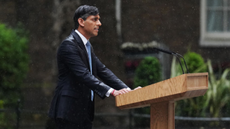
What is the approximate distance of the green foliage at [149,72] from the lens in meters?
7.90

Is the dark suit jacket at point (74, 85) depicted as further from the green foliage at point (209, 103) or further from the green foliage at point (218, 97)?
the green foliage at point (218, 97)

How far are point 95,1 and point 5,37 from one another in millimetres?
1798

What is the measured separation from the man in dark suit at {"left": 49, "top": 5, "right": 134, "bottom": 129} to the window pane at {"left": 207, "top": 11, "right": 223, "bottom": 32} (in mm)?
7691

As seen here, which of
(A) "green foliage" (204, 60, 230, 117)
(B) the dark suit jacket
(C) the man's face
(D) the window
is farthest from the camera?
(D) the window

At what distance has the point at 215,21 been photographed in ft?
36.3

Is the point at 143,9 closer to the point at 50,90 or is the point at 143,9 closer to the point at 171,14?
the point at 171,14

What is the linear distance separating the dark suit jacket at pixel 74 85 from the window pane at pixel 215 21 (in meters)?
7.77

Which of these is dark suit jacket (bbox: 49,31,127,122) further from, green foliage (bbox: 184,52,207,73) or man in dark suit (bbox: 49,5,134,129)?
green foliage (bbox: 184,52,207,73)

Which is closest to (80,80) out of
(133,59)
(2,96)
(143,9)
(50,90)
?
(50,90)

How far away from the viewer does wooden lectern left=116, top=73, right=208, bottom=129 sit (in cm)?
281

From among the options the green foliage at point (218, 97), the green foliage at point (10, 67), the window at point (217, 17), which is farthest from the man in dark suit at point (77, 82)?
the window at point (217, 17)

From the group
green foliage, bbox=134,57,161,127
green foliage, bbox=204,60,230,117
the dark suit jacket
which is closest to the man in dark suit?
the dark suit jacket

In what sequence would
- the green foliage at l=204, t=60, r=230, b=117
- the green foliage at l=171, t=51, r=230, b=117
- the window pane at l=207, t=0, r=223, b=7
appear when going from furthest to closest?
the window pane at l=207, t=0, r=223, b=7 < the green foliage at l=204, t=60, r=230, b=117 < the green foliage at l=171, t=51, r=230, b=117

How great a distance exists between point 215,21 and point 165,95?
853 centimetres
